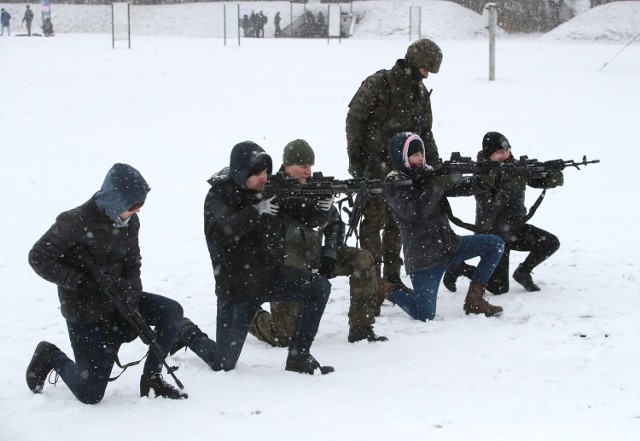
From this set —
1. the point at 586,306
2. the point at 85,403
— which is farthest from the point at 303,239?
the point at 586,306

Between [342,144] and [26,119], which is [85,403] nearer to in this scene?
[342,144]

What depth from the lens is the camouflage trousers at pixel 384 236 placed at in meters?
7.84

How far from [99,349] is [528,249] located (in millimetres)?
4114

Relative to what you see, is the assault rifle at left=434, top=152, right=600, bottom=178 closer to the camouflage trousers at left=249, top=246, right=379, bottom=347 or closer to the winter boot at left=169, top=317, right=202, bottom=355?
the camouflage trousers at left=249, top=246, right=379, bottom=347

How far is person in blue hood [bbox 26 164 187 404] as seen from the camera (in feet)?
17.5

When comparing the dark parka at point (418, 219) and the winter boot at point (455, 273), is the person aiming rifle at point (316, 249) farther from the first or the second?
the winter boot at point (455, 273)

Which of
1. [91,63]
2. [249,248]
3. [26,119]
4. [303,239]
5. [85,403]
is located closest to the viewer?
[85,403]

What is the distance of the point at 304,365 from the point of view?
241 inches

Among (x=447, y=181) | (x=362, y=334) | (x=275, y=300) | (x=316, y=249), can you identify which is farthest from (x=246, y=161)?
(x=447, y=181)

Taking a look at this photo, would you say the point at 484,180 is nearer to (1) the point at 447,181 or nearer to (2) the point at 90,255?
(1) the point at 447,181

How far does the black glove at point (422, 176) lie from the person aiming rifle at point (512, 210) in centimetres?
77

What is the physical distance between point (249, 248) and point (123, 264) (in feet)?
2.78

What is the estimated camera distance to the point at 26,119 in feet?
59.7

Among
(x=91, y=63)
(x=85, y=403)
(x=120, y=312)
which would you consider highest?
(x=91, y=63)
